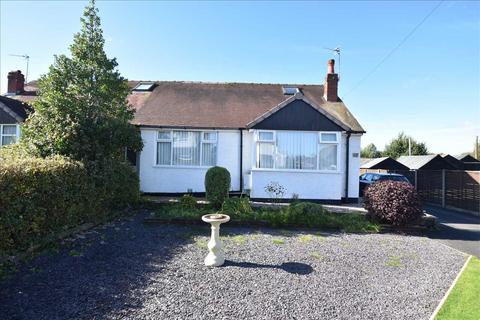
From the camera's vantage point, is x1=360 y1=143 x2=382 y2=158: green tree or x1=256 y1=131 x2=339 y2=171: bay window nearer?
x1=256 y1=131 x2=339 y2=171: bay window

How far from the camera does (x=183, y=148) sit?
1388 cm

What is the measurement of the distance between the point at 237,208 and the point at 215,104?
7.33 meters

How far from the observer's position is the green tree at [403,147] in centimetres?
4528

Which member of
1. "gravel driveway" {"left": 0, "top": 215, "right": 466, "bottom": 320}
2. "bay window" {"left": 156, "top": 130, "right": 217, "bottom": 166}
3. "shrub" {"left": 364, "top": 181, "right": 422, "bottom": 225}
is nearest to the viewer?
"gravel driveway" {"left": 0, "top": 215, "right": 466, "bottom": 320}

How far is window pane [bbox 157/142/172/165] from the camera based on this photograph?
1387cm

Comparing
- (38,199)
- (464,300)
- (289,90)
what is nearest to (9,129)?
(38,199)

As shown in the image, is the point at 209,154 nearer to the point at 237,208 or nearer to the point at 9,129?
the point at 237,208

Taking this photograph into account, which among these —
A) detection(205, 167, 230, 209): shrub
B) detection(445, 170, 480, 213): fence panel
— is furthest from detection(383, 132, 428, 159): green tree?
detection(205, 167, 230, 209): shrub

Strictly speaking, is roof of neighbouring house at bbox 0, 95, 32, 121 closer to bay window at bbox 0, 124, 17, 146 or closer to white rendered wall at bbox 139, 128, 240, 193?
bay window at bbox 0, 124, 17, 146

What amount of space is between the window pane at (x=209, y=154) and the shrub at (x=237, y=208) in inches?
150

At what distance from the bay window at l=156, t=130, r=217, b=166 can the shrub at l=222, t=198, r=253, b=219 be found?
3889 mm

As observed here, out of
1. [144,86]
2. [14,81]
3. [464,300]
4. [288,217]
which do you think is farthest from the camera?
[14,81]

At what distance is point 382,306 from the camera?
4.55 m

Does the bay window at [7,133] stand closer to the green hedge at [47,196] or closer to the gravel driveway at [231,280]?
the green hedge at [47,196]
